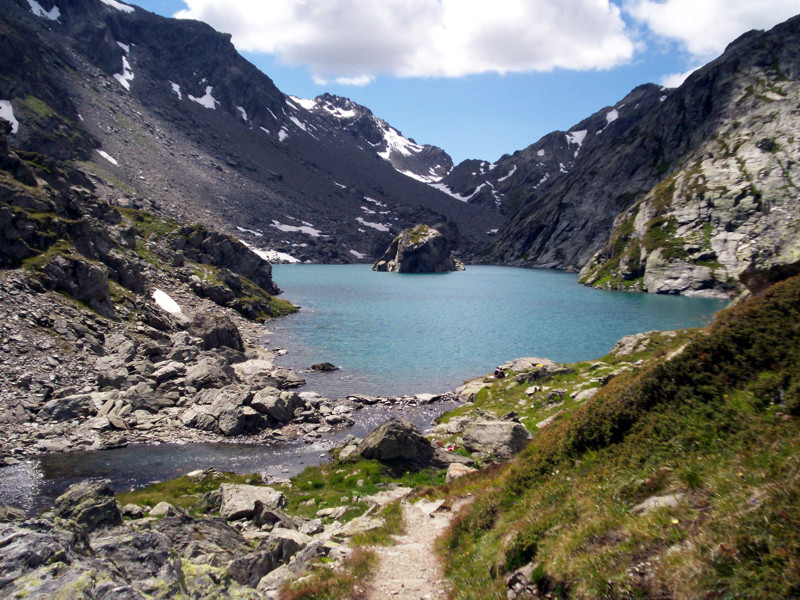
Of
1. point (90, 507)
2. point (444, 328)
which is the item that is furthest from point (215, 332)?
point (90, 507)

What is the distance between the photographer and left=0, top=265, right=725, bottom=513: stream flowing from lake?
2502cm

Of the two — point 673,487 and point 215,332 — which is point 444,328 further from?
point 673,487

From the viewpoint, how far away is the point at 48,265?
40.8 m

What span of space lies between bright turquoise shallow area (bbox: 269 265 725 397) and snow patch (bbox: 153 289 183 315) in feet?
42.1

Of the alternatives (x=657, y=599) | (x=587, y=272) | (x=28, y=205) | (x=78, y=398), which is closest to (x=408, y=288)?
(x=587, y=272)

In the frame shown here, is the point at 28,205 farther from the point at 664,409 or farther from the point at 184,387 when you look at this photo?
the point at 664,409

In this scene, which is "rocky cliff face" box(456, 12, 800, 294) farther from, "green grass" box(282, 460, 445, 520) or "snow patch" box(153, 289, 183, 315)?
"snow patch" box(153, 289, 183, 315)

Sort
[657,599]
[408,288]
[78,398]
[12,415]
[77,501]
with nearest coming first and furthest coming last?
[657,599]
[77,501]
[12,415]
[78,398]
[408,288]

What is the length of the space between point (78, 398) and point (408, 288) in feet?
351

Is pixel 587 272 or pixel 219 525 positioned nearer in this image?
pixel 219 525

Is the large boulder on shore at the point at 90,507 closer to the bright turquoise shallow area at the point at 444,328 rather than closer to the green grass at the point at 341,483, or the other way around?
the green grass at the point at 341,483

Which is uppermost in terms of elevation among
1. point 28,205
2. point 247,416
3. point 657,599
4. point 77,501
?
point 28,205

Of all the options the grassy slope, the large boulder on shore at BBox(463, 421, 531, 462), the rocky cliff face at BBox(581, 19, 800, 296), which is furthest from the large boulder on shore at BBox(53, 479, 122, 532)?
the rocky cliff face at BBox(581, 19, 800, 296)

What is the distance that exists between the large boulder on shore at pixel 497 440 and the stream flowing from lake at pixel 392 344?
9389 millimetres
